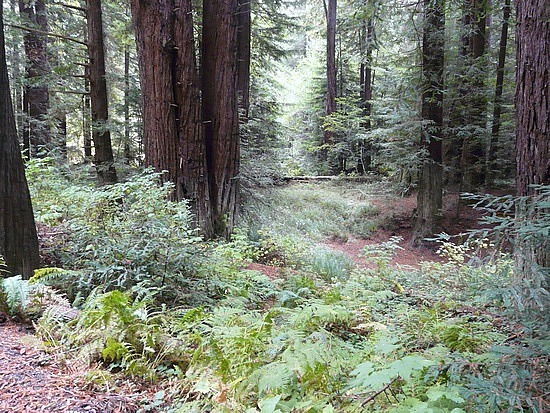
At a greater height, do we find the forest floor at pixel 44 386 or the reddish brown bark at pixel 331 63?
the reddish brown bark at pixel 331 63

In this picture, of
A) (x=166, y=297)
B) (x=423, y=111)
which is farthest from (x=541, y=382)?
(x=423, y=111)

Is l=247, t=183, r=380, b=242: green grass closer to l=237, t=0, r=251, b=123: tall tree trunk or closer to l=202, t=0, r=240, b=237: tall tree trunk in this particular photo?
l=202, t=0, r=240, b=237: tall tree trunk

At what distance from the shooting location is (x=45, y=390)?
1.82m

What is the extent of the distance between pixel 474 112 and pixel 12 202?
1144cm

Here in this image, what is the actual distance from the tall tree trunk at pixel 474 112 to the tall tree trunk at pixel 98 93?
27.7 ft

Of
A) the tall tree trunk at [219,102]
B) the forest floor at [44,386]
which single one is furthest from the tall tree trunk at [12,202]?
the tall tree trunk at [219,102]

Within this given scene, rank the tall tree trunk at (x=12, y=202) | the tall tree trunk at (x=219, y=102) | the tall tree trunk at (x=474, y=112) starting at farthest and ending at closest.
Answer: the tall tree trunk at (x=474, y=112)
the tall tree trunk at (x=219, y=102)
the tall tree trunk at (x=12, y=202)

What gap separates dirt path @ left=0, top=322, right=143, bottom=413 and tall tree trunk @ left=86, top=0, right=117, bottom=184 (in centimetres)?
682

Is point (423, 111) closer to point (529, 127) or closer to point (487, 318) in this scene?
point (529, 127)

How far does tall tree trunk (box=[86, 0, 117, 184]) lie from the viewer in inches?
328

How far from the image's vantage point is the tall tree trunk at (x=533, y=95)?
3344 millimetres

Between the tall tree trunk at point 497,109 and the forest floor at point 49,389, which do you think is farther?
the tall tree trunk at point 497,109

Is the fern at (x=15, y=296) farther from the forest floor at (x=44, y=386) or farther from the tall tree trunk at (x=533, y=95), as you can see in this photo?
the tall tree trunk at (x=533, y=95)

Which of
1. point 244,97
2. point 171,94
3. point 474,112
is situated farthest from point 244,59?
point 474,112
